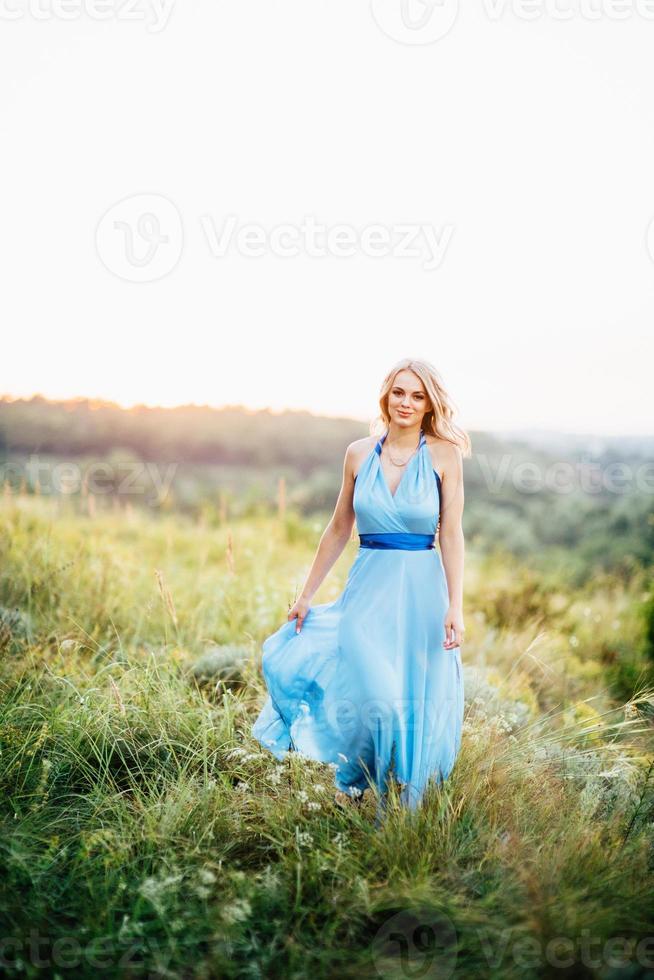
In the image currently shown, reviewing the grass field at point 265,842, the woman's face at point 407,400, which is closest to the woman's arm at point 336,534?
the woman's face at point 407,400

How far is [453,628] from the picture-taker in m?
3.61

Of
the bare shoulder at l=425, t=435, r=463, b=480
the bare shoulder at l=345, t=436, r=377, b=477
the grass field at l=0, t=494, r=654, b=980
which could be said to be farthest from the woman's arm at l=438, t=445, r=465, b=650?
the grass field at l=0, t=494, r=654, b=980

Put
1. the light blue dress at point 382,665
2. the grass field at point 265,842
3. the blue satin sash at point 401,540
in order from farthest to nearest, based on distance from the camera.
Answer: the blue satin sash at point 401,540, the light blue dress at point 382,665, the grass field at point 265,842

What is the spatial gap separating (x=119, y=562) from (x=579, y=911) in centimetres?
464

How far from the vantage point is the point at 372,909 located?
2.90m

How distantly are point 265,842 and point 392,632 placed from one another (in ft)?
3.50

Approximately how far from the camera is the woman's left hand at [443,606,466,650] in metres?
3.59

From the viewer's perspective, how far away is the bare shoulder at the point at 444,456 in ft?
12.6

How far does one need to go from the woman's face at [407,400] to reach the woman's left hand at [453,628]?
3.09 ft

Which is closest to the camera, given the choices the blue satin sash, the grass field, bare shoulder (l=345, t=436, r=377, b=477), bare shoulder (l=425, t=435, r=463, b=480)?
the grass field

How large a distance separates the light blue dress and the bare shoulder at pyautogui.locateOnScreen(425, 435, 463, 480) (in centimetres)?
3

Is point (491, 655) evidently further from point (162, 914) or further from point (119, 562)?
point (162, 914)

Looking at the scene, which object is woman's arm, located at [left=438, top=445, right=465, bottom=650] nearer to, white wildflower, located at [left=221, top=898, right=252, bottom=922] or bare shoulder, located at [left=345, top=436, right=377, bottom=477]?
bare shoulder, located at [left=345, top=436, right=377, bottom=477]

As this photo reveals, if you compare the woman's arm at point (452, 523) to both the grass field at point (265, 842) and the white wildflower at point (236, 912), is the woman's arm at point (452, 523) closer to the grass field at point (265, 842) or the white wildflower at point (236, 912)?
the grass field at point (265, 842)
